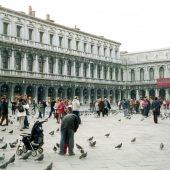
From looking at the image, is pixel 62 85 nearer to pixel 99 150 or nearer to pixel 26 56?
pixel 26 56

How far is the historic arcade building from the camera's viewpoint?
37500 millimetres

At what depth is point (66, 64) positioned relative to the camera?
4522cm

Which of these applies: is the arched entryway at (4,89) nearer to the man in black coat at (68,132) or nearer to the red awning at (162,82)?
the red awning at (162,82)

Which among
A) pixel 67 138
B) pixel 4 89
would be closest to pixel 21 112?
pixel 67 138

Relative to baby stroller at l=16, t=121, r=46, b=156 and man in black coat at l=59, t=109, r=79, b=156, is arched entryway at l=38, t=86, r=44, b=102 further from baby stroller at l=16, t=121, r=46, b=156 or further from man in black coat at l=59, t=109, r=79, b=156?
baby stroller at l=16, t=121, r=46, b=156

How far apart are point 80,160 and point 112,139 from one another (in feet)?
13.1

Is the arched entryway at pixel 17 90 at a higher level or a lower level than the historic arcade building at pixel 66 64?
lower

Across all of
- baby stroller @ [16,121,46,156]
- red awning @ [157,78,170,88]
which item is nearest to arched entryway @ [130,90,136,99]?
red awning @ [157,78,170,88]

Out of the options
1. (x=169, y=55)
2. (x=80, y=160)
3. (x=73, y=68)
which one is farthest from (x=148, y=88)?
(x=80, y=160)

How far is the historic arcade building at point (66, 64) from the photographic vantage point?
123 feet

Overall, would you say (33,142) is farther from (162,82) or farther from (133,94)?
(133,94)

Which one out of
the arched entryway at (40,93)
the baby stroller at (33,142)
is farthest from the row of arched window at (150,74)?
the baby stroller at (33,142)

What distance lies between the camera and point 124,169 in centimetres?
734

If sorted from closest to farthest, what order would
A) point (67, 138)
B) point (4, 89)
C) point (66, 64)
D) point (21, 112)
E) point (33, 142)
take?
1. point (33, 142)
2. point (67, 138)
3. point (21, 112)
4. point (4, 89)
5. point (66, 64)
